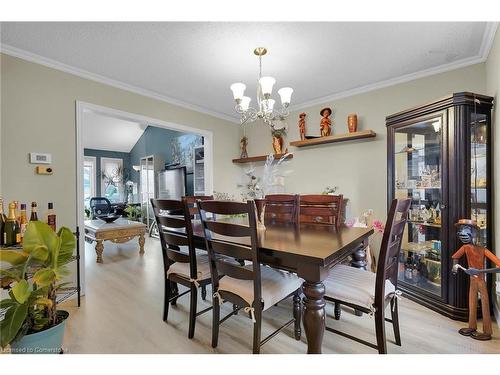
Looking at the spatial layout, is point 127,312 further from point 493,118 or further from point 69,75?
point 493,118

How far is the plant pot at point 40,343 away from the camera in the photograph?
4.46 ft

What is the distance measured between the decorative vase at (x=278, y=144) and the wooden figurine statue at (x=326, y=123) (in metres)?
0.74

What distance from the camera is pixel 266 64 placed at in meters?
2.49

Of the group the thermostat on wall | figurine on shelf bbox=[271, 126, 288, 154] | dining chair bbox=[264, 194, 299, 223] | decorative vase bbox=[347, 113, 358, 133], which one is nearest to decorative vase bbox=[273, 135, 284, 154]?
figurine on shelf bbox=[271, 126, 288, 154]

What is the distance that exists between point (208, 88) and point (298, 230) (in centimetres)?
221

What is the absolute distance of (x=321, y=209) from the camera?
7.24ft

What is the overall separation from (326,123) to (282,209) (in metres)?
1.68

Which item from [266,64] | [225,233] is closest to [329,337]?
[225,233]

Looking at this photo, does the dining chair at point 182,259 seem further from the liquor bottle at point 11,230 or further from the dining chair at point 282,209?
the liquor bottle at point 11,230

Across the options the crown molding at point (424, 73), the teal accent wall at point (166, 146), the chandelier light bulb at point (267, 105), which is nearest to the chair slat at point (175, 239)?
the chandelier light bulb at point (267, 105)

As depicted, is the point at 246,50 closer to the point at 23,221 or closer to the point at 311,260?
the point at 311,260

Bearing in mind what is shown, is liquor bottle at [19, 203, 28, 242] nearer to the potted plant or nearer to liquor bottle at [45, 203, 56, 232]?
liquor bottle at [45, 203, 56, 232]

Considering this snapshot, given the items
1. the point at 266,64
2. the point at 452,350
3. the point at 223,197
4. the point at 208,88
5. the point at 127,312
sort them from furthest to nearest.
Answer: the point at 223,197, the point at 208,88, the point at 266,64, the point at 127,312, the point at 452,350

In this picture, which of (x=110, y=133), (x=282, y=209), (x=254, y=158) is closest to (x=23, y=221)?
(x=282, y=209)
